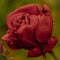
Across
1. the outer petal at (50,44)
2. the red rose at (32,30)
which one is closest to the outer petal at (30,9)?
the red rose at (32,30)

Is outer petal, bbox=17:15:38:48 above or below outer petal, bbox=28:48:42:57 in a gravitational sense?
above

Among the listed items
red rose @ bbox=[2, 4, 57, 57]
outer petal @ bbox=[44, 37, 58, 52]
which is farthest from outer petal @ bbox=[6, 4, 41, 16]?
outer petal @ bbox=[44, 37, 58, 52]

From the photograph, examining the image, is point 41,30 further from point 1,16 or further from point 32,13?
point 1,16

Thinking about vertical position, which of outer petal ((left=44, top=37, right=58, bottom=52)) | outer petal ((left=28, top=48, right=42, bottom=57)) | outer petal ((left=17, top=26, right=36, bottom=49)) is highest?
outer petal ((left=17, top=26, right=36, bottom=49))

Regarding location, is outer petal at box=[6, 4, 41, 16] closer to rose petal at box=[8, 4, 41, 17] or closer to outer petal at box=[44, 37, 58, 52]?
rose petal at box=[8, 4, 41, 17]

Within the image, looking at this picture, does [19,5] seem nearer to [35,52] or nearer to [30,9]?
[30,9]

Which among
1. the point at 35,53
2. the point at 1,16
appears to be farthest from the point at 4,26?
the point at 35,53

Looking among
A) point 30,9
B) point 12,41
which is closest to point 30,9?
point 30,9
